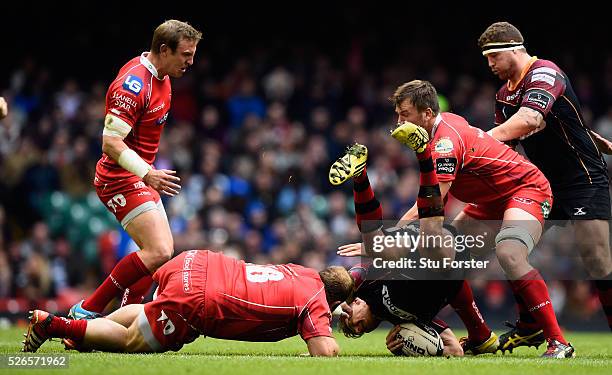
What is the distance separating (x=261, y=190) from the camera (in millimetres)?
15438

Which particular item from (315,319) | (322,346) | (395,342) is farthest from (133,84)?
(395,342)

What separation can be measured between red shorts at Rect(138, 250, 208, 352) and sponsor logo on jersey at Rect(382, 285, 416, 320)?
4.59 ft

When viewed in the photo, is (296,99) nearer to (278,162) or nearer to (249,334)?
(278,162)

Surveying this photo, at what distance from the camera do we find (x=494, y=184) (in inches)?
324

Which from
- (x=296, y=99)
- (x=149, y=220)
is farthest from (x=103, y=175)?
(x=296, y=99)

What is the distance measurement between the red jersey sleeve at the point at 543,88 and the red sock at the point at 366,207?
Answer: 4.99 feet

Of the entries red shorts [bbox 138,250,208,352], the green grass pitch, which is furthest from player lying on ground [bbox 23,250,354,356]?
the green grass pitch

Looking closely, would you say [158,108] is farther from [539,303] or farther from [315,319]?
[539,303]

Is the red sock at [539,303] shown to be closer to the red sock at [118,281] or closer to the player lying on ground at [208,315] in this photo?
the player lying on ground at [208,315]

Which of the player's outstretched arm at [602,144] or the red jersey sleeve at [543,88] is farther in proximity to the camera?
the player's outstretched arm at [602,144]

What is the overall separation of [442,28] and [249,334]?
12905 mm

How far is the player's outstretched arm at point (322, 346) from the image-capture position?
7215 mm

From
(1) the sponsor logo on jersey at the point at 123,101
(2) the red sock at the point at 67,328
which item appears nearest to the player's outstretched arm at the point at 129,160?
(1) the sponsor logo on jersey at the point at 123,101

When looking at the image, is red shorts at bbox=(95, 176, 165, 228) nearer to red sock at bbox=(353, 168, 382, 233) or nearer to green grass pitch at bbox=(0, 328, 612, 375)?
green grass pitch at bbox=(0, 328, 612, 375)
